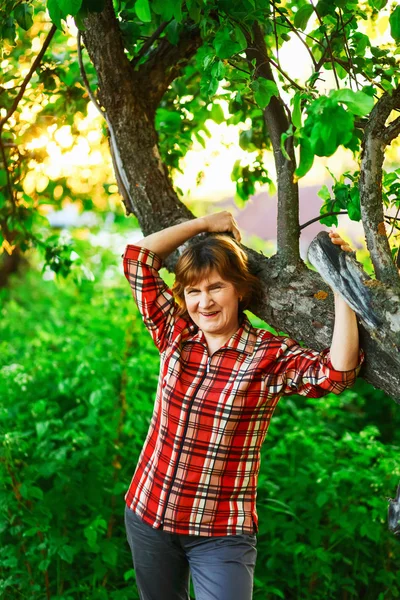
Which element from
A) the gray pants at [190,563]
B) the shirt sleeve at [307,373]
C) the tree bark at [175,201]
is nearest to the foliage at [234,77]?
the tree bark at [175,201]

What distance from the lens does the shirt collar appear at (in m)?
2.35

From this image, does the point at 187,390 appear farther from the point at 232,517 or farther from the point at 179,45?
the point at 179,45

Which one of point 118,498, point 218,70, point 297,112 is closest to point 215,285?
point 218,70

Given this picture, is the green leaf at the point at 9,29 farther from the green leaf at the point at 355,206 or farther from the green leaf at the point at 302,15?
the green leaf at the point at 355,206

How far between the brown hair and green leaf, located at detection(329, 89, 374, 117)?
0.91 meters

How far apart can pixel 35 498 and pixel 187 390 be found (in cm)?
146

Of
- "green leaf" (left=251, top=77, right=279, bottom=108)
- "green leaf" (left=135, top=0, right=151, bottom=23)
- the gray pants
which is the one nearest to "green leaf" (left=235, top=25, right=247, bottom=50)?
"green leaf" (left=251, top=77, right=279, bottom=108)

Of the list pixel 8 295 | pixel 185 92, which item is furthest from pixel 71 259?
pixel 8 295

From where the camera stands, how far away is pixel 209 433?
229 centimetres

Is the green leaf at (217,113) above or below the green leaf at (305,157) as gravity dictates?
above

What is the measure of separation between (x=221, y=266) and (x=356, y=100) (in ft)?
3.03

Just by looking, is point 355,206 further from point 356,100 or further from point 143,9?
point 143,9

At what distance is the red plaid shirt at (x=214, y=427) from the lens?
227cm

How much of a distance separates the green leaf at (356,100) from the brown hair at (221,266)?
0.91 metres
